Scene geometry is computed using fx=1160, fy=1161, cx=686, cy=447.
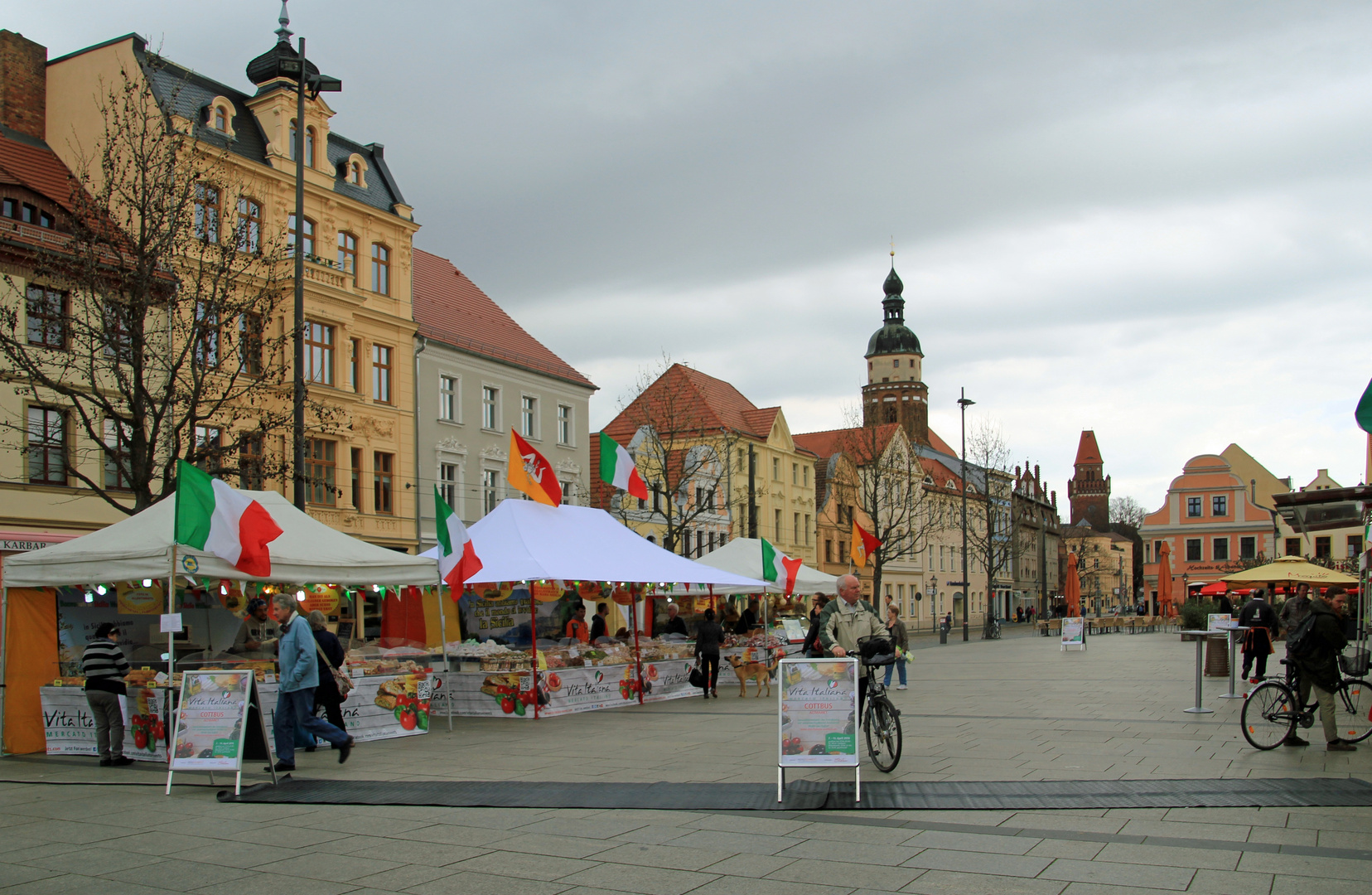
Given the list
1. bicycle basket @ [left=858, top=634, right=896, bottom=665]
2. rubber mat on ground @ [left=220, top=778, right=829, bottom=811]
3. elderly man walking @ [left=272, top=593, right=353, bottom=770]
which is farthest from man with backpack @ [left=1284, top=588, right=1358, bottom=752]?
elderly man walking @ [left=272, top=593, right=353, bottom=770]

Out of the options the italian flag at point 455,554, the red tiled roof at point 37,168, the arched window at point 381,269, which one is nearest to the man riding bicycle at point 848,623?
the italian flag at point 455,554

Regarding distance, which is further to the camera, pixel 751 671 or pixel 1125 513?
pixel 1125 513

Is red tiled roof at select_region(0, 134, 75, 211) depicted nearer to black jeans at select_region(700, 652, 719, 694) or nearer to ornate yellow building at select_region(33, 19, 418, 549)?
ornate yellow building at select_region(33, 19, 418, 549)

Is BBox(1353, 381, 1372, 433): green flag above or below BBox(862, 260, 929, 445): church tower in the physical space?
→ below

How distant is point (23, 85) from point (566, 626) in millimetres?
22345

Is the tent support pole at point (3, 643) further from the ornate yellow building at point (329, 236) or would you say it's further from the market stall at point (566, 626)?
the ornate yellow building at point (329, 236)

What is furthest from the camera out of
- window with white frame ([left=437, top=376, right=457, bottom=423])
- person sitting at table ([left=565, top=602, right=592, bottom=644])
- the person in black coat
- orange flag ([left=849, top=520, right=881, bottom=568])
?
window with white frame ([left=437, top=376, right=457, bottom=423])

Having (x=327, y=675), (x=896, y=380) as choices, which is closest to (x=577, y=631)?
(x=327, y=675)

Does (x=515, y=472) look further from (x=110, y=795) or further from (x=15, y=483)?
(x=15, y=483)

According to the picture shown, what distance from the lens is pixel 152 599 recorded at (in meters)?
16.6

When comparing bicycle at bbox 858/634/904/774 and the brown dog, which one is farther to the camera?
the brown dog

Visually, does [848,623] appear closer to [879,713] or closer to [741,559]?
[879,713]

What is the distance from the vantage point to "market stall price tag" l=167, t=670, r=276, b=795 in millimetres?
10383

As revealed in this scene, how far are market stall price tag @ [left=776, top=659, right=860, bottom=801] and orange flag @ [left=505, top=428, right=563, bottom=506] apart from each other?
9683mm
